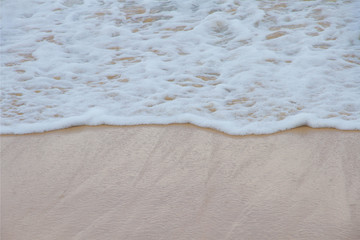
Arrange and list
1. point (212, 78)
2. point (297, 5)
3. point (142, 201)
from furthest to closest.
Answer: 1. point (297, 5)
2. point (212, 78)
3. point (142, 201)

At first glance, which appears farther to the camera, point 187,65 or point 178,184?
point 187,65

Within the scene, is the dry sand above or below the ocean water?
above

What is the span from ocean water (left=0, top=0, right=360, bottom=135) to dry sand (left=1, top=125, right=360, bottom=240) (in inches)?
6.5

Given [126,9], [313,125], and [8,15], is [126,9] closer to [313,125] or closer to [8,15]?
[8,15]

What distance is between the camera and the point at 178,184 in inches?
77.5

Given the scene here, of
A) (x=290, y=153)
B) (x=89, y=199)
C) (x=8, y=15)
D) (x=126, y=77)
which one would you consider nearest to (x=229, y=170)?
(x=290, y=153)

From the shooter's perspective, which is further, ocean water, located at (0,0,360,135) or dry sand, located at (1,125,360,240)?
ocean water, located at (0,0,360,135)

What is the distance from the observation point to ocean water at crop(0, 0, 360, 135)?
2.56 metres

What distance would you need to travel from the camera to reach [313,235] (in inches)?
64.0

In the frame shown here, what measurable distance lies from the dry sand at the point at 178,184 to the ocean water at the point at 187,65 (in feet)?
0.54

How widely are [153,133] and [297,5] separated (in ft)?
8.08

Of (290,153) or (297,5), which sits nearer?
(290,153)

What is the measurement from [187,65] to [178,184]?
139 centimetres

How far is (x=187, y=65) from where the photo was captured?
3150 mm
